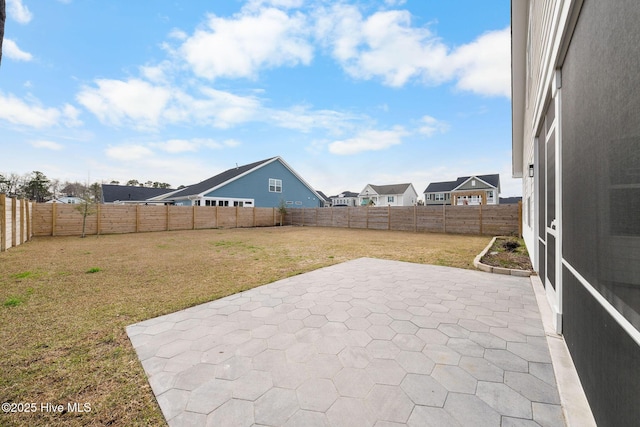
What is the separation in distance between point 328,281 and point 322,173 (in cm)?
3433

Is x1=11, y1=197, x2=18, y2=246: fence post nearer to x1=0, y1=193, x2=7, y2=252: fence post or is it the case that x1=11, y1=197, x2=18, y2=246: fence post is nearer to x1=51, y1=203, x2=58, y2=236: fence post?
x1=0, y1=193, x2=7, y2=252: fence post

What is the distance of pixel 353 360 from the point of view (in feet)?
7.18

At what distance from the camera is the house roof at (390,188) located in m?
42.4

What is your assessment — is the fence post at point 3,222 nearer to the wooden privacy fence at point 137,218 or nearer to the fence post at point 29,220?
the fence post at point 29,220

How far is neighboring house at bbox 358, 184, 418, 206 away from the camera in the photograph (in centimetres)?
4222

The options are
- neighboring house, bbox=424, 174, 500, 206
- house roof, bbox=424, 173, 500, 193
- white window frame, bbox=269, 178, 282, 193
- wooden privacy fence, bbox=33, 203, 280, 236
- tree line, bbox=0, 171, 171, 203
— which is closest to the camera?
wooden privacy fence, bbox=33, 203, 280, 236

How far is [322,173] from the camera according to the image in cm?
3819

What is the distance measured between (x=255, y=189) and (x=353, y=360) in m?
22.8

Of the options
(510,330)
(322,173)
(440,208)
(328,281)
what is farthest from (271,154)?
(510,330)

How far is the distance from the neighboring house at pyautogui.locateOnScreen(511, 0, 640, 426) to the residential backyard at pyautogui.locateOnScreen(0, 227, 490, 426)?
8.28 feet

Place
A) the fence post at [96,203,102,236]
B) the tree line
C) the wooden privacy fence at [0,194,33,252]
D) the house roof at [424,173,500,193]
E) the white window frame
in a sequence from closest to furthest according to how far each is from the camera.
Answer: the wooden privacy fence at [0,194,33,252]
the fence post at [96,203,102,236]
the white window frame
the tree line
the house roof at [424,173,500,193]

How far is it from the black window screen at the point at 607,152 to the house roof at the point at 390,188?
4185 cm

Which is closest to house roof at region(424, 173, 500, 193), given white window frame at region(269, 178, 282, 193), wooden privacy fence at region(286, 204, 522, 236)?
wooden privacy fence at region(286, 204, 522, 236)

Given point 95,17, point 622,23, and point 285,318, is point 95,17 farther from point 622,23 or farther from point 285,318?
point 622,23
